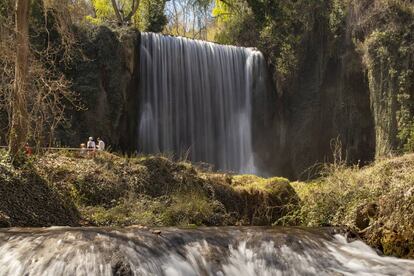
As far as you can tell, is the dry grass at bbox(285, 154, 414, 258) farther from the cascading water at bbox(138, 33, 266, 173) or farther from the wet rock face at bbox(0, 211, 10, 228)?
the cascading water at bbox(138, 33, 266, 173)

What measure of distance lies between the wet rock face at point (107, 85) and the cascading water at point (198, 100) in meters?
0.52

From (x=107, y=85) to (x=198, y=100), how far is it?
4.62 meters

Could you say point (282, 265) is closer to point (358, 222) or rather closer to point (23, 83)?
point (358, 222)

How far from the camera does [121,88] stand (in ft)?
78.7

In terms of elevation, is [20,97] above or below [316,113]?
below

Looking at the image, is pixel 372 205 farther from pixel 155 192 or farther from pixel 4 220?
pixel 4 220

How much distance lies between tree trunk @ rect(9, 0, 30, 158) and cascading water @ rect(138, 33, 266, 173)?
11.7 meters

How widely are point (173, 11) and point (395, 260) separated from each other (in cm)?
4825

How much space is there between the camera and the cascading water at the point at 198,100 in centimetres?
2497

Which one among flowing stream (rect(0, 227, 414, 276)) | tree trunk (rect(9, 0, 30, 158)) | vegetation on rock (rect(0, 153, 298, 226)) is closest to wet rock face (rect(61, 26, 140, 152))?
vegetation on rock (rect(0, 153, 298, 226))

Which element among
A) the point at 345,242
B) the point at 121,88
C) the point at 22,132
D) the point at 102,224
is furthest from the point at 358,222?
the point at 121,88

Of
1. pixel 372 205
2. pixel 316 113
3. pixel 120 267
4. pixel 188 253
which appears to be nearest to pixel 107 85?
pixel 316 113

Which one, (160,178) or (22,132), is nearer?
(22,132)

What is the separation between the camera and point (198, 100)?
2619 cm
